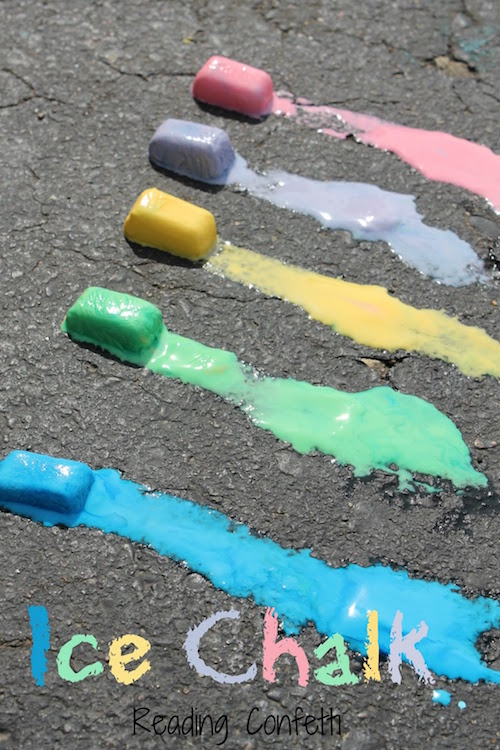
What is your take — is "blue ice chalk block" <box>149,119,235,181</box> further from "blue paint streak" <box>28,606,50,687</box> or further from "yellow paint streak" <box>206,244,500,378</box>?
"blue paint streak" <box>28,606,50,687</box>

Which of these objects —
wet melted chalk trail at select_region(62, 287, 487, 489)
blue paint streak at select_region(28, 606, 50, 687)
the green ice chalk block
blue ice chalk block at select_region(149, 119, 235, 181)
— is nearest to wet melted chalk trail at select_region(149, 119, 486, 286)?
blue ice chalk block at select_region(149, 119, 235, 181)

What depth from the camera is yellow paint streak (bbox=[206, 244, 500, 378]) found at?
11.2ft

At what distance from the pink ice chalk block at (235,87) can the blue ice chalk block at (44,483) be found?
204cm

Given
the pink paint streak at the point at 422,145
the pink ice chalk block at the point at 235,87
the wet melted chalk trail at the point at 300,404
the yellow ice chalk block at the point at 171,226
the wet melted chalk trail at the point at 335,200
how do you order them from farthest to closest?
the pink ice chalk block at the point at 235,87, the pink paint streak at the point at 422,145, the wet melted chalk trail at the point at 335,200, the yellow ice chalk block at the point at 171,226, the wet melted chalk trail at the point at 300,404

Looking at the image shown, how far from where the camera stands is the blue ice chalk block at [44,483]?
2898mm

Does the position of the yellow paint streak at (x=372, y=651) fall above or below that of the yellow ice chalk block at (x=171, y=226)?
below

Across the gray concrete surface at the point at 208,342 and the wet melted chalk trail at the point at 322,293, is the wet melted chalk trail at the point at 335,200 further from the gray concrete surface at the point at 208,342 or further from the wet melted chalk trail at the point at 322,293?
the wet melted chalk trail at the point at 322,293

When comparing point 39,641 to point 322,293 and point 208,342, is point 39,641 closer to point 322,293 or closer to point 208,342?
point 208,342

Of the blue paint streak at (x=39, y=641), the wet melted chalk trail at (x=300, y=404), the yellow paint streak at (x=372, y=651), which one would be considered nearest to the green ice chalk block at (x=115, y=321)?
the wet melted chalk trail at (x=300, y=404)

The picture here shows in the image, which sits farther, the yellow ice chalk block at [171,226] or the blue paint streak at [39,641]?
the yellow ice chalk block at [171,226]

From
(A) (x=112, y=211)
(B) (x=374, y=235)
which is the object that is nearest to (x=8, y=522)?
(A) (x=112, y=211)

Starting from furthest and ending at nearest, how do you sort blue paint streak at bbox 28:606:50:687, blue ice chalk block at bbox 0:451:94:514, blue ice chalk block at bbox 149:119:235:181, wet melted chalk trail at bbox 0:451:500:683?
blue ice chalk block at bbox 149:119:235:181
blue ice chalk block at bbox 0:451:94:514
wet melted chalk trail at bbox 0:451:500:683
blue paint streak at bbox 28:606:50:687

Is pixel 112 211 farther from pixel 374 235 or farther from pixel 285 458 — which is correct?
pixel 285 458

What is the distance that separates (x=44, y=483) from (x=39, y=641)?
1.61 ft
